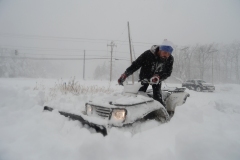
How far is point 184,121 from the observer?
2.11 metres

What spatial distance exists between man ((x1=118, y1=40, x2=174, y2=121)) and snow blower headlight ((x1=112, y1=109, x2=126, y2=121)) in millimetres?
1089

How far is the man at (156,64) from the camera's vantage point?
110 inches

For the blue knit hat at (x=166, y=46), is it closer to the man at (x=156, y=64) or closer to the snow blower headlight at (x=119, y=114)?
the man at (x=156, y=64)

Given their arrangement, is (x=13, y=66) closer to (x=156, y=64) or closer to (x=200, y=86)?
(x=200, y=86)

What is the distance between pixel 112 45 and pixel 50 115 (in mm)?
34556

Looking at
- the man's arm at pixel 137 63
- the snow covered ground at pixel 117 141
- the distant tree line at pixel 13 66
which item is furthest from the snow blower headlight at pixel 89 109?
the distant tree line at pixel 13 66

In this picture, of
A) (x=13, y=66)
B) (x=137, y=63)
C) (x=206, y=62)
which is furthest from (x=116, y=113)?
(x=13, y=66)

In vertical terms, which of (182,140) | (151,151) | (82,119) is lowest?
(151,151)

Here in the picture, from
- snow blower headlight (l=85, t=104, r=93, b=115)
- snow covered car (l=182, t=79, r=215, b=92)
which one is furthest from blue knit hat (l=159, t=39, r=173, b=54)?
snow covered car (l=182, t=79, r=215, b=92)

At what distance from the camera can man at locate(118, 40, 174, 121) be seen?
2804mm

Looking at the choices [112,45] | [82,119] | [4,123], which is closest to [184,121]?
[82,119]

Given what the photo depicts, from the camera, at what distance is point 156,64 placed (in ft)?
10.2

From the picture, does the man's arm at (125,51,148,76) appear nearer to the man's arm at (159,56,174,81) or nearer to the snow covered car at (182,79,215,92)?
the man's arm at (159,56,174,81)

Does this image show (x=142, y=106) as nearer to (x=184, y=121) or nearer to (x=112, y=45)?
(x=184, y=121)
